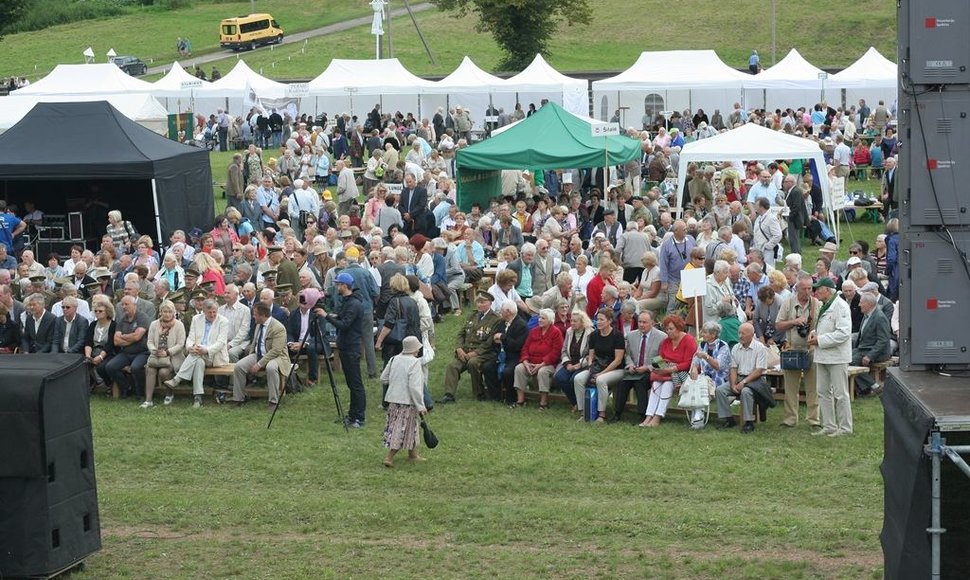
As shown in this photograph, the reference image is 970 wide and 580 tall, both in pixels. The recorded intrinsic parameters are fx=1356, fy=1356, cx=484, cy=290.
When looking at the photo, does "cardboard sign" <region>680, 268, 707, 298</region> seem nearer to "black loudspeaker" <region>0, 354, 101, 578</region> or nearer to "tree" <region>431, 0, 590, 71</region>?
"black loudspeaker" <region>0, 354, 101, 578</region>

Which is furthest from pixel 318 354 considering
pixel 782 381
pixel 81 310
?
pixel 782 381

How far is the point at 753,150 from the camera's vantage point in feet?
75.4

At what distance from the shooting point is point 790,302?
552 inches

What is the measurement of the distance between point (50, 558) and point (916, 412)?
5865mm

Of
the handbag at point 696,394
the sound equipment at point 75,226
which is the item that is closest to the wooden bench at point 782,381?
the handbag at point 696,394

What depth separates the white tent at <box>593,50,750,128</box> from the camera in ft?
128

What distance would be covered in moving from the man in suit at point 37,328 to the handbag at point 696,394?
7.45m

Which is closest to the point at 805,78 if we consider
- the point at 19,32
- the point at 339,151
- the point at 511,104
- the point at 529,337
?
the point at 511,104

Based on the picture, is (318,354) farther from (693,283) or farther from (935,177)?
(935,177)

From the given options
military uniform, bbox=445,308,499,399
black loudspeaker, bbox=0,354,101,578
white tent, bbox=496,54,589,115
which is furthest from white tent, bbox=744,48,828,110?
black loudspeaker, bbox=0,354,101,578

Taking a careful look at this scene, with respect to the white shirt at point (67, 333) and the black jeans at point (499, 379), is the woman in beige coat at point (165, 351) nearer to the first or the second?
the white shirt at point (67, 333)

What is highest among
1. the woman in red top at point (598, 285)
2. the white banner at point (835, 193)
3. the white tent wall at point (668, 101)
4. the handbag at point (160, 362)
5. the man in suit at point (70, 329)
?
the white tent wall at point (668, 101)

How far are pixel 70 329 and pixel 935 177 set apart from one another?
11.1 metres

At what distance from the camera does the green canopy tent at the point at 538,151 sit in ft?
75.9
